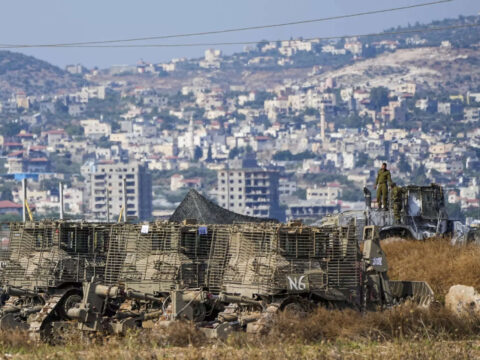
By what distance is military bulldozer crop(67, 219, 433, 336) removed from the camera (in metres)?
21.6

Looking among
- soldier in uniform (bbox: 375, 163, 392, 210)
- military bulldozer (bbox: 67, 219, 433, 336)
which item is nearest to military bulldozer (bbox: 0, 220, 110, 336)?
military bulldozer (bbox: 67, 219, 433, 336)

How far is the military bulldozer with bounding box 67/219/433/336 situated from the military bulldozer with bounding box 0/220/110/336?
538 mm

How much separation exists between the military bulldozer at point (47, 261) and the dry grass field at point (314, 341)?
3178 mm

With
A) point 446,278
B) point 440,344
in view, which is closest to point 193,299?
point 440,344

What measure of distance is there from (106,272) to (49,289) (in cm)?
101

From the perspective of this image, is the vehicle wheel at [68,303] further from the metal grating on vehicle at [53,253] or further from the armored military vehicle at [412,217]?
the armored military vehicle at [412,217]

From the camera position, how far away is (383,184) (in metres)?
34.9

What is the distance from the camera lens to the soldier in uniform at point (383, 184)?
34.3 metres

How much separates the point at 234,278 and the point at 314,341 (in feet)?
9.65

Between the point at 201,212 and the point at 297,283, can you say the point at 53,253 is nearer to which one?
the point at 297,283

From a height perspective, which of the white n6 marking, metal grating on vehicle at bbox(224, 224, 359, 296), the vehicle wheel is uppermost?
metal grating on vehicle at bbox(224, 224, 359, 296)

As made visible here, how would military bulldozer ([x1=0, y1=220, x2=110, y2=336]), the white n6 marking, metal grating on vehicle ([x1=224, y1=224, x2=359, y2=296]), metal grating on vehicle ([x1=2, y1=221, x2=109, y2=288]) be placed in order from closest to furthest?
1. the white n6 marking
2. metal grating on vehicle ([x1=224, y1=224, x2=359, y2=296])
3. military bulldozer ([x1=0, y1=220, x2=110, y2=336])
4. metal grating on vehicle ([x1=2, y1=221, x2=109, y2=288])

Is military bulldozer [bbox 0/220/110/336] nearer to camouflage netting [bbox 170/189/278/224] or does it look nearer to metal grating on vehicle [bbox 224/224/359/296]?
metal grating on vehicle [bbox 224/224/359/296]

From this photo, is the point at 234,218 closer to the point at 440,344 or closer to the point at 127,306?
the point at 127,306
